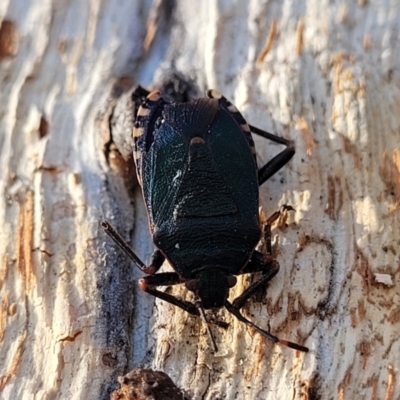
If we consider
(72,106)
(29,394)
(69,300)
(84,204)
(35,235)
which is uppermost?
(72,106)

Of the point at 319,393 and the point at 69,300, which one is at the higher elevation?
the point at 69,300

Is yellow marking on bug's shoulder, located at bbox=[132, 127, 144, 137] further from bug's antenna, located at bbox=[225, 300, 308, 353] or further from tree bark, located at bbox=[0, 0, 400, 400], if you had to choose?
bug's antenna, located at bbox=[225, 300, 308, 353]

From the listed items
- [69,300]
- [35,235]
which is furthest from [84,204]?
[69,300]

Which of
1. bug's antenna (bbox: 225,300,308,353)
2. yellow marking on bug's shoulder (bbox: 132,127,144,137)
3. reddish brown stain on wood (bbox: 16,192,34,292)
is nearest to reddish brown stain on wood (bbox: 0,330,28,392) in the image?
reddish brown stain on wood (bbox: 16,192,34,292)

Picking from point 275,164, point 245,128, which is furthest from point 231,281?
point 245,128

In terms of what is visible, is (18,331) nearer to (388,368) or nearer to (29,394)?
(29,394)

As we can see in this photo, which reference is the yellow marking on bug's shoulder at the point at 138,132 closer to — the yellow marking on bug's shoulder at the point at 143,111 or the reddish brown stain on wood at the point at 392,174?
the yellow marking on bug's shoulder at the point at 143,111

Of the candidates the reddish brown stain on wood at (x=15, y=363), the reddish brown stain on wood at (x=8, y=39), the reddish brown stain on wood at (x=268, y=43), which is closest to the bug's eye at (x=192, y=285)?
the reddish brown stain on wood at (x=15, y=363)
